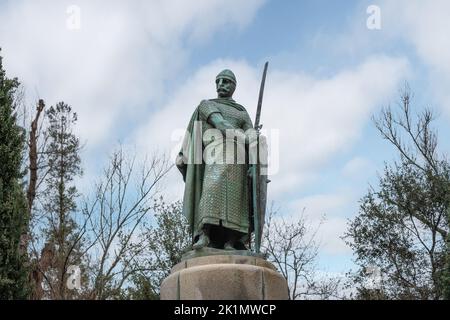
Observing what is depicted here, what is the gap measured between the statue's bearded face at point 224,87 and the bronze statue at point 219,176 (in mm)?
109

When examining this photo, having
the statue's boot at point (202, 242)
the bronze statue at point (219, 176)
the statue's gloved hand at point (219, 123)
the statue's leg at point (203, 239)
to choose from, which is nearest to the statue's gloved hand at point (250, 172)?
the bronze statue at point (219, 176)

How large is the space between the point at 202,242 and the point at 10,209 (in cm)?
745

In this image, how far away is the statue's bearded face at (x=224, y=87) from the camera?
29.6 ft

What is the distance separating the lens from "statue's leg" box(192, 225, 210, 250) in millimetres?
7773

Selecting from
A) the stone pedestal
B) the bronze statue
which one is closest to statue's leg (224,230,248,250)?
the bronze statue

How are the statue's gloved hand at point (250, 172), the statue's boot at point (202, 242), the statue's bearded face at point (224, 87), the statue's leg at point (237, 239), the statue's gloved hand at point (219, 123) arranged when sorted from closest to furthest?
1. the statue's boot at point (202, 242)
2. the statue's leg at point (237, 239)
3. the statue's gloved hand at point (250, 172)
4. the statue's gloved hand at point (219, 123)
5. the statue's bearded face at point (224, 87)

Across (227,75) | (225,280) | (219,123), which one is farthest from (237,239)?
(227,75)

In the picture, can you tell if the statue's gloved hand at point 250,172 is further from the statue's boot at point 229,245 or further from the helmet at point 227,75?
the helmet at point 227,75

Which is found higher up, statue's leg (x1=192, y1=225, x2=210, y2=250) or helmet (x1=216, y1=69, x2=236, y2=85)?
helmet (x1=216, y1=69, x2=236, y2=85)

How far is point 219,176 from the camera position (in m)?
8.17

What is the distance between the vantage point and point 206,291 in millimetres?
7059

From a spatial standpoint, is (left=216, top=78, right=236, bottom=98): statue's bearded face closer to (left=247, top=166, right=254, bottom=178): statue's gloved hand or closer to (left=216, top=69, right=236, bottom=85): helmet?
(left=216, top=69, right=236, bottom=85): helmet
